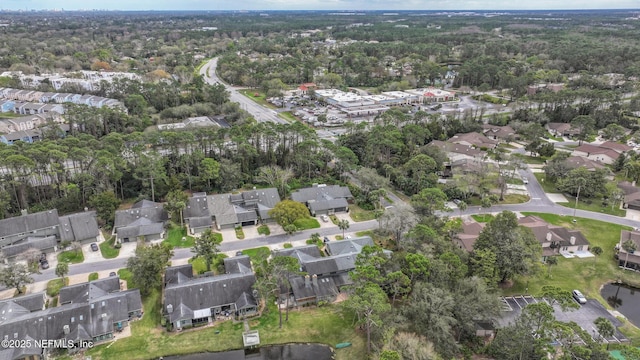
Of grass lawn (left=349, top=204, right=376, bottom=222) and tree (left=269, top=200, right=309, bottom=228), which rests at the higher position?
tree (left=269, top=200, right=309, bottom=228)

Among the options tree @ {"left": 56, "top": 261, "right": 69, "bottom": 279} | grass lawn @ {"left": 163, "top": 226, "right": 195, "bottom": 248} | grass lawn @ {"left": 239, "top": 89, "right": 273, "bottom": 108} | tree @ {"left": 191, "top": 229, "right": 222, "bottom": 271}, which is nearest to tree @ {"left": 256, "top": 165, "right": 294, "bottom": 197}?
grass lawn @ {"left": 163, "top": 226, "right": 195, "bottom": 248}

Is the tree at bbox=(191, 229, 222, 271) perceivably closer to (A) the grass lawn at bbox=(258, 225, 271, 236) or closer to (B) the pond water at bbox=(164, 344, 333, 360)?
(A) the grass lawn at bbox=(258, 225, 271, 236)

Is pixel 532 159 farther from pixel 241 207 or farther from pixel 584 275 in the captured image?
pixel 241 207

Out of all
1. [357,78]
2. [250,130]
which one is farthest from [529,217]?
[357,78]

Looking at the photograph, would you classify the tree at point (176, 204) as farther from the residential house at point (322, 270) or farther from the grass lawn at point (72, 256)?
the residential house at point (322, 270)

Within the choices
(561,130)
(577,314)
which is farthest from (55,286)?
(561,130)

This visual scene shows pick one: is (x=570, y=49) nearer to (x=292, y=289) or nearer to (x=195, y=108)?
(x=195, y=108)
